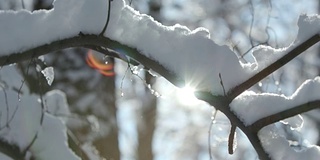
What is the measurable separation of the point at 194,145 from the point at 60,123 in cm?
711

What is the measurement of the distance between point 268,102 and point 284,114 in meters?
0.10

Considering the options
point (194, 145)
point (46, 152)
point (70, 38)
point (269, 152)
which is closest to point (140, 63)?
point (70, 38)

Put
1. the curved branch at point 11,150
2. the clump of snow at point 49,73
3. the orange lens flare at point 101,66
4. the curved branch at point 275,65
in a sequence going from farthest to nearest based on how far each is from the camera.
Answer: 1. the orange lens flare at point 101,66
2. the curved branch at point 11,150
3. the clump of snow at point 49,73
4. the curved branch at point 275,65

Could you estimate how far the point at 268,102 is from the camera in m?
1.82

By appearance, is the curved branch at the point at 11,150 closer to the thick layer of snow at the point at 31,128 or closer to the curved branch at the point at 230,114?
the thick layer of snow at the point at 31,128

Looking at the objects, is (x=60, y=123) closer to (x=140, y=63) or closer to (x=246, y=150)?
(x=140, y=63)

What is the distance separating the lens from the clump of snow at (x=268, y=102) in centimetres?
173

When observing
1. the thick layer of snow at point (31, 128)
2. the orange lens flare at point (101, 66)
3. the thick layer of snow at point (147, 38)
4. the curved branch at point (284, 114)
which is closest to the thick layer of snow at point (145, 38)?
the thick layer of snow at point (147, 38)

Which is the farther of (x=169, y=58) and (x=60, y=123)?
(x=60, y=123)

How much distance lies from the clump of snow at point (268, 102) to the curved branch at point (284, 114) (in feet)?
0.05

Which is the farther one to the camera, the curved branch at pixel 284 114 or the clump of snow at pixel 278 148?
the clump of snow at pixel 278 148

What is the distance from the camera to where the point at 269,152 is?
5.92 feet

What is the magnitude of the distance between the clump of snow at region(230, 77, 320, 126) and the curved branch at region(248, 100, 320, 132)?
0.01 metres

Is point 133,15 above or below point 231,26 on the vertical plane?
below
